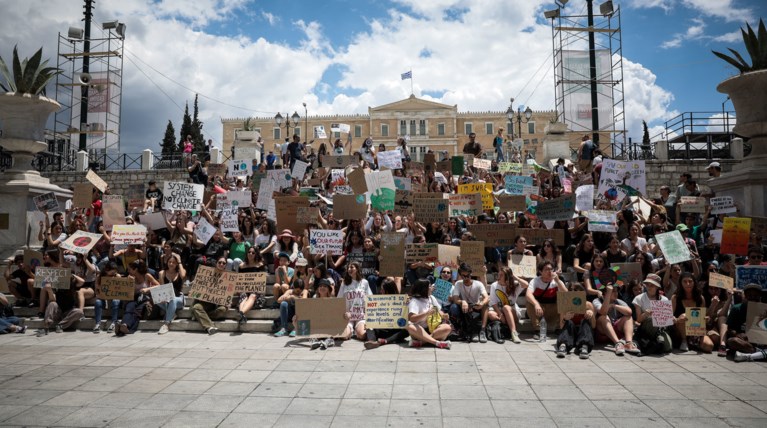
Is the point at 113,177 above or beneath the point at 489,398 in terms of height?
above

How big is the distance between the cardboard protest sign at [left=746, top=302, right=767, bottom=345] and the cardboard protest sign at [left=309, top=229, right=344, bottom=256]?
6197mm

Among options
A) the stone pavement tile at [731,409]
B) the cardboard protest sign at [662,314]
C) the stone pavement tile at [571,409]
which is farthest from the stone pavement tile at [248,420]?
the cardboard protest sign at [662,314]

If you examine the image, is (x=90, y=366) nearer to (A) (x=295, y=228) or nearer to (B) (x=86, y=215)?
(A) (x=295, y=228)

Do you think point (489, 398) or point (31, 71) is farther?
point (31, 71)

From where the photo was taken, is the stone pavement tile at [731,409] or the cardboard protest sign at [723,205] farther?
the cardboard protest sign at [723,205]

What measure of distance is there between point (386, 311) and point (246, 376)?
2.32 meters

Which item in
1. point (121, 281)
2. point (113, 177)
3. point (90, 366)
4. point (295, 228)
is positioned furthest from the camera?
point (113, 177)

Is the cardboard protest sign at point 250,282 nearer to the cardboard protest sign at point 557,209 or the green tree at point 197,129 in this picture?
the cardboard protest sign at point 557,209

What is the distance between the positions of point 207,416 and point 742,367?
6059 mm

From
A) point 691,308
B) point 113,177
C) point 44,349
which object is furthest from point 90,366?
point 113,177

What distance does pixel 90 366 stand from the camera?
6047mm

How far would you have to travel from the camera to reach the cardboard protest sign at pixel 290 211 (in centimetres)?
1063

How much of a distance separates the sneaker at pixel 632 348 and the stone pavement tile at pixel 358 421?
12.9ft

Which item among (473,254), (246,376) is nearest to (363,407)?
(246,376)
